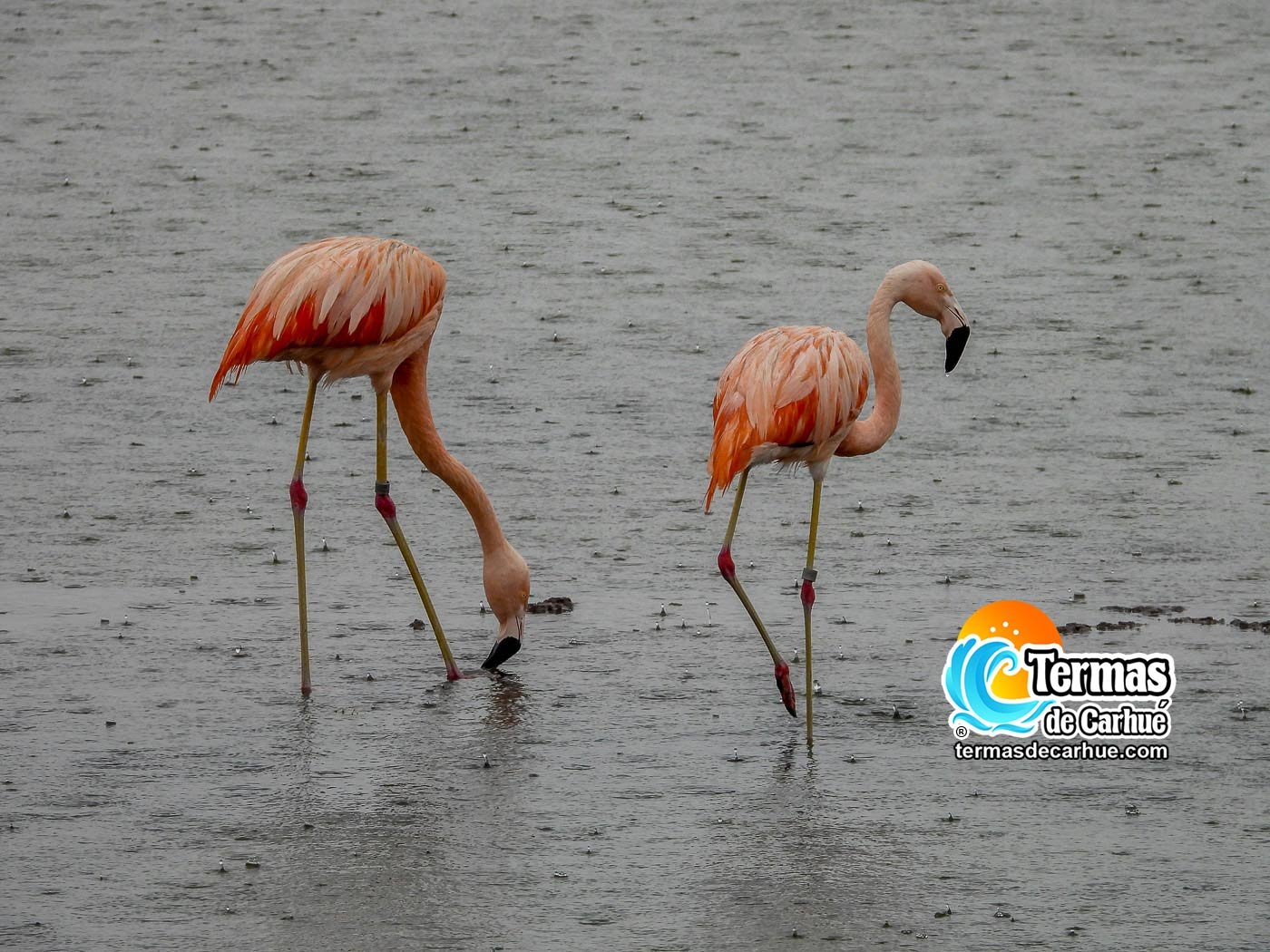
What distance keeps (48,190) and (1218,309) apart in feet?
26.1

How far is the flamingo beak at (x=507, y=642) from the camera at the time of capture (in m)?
7.49

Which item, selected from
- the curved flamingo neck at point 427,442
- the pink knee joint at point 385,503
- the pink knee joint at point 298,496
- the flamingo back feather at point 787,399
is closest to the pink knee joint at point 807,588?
the flamingo back feather at point 787,399

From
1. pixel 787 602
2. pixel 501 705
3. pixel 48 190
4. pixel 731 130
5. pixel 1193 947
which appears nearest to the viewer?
pixel 1193 947

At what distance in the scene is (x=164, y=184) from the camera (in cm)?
1448

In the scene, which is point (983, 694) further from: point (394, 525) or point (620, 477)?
point (620, 477)

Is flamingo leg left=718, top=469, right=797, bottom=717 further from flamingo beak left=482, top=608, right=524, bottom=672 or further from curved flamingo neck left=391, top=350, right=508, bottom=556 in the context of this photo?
curved flamingo neck left=391, top=350, right=508, bottom=556

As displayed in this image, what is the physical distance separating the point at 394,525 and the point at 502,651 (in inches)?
25.9

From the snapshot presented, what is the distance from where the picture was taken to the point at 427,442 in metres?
7.84

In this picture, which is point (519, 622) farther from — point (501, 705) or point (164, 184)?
point (164, 184)

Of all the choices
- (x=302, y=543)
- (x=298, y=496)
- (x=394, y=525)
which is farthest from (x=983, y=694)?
(x=298, y=496)

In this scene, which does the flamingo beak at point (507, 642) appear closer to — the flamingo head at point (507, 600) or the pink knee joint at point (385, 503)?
the flamingo head at point (507, 600)

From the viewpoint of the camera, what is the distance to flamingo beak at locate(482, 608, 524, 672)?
7.49 metres

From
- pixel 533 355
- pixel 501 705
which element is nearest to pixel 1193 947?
pixel 501 705

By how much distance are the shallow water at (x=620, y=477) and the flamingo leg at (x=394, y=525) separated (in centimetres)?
24
